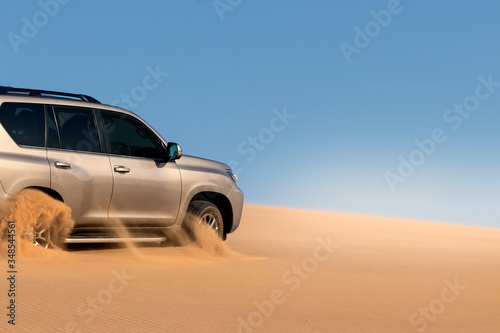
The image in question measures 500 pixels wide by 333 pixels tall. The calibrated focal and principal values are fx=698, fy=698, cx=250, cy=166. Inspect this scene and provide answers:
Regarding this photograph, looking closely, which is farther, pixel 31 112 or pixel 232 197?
pixel 232 197

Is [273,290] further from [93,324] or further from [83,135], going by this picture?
[83,135]

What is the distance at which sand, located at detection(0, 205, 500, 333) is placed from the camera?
17.5 ft

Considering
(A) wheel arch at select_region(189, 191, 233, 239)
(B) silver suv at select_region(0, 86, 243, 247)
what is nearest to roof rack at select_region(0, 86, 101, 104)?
(B) silver suv at select_region(0, 86, 243, 247)

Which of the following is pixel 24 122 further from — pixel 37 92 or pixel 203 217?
pixel 203 217

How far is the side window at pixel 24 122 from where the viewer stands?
8086 mm

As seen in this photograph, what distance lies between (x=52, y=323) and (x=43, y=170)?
3608mm

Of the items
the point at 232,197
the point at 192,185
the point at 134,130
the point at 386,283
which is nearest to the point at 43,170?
the point at 134,130

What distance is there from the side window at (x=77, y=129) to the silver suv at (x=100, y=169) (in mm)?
13

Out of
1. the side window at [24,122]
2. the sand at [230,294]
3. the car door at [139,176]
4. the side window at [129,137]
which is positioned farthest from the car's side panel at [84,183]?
the sand at [230,294]

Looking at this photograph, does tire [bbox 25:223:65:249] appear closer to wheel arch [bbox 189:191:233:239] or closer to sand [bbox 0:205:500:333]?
sand [bbox 0:205:500:333]

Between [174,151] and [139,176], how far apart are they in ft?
1.96

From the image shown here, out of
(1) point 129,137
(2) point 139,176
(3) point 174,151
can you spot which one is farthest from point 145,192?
(1) point 129,137

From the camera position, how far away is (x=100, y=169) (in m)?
8.75

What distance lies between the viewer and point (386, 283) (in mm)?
8289
